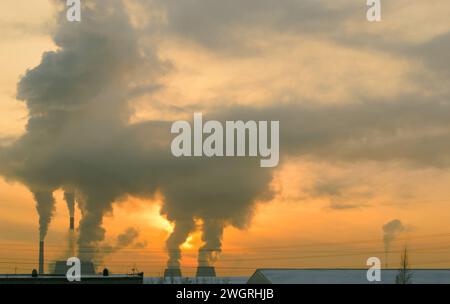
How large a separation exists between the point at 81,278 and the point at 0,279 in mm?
16633

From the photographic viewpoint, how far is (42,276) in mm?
136625
